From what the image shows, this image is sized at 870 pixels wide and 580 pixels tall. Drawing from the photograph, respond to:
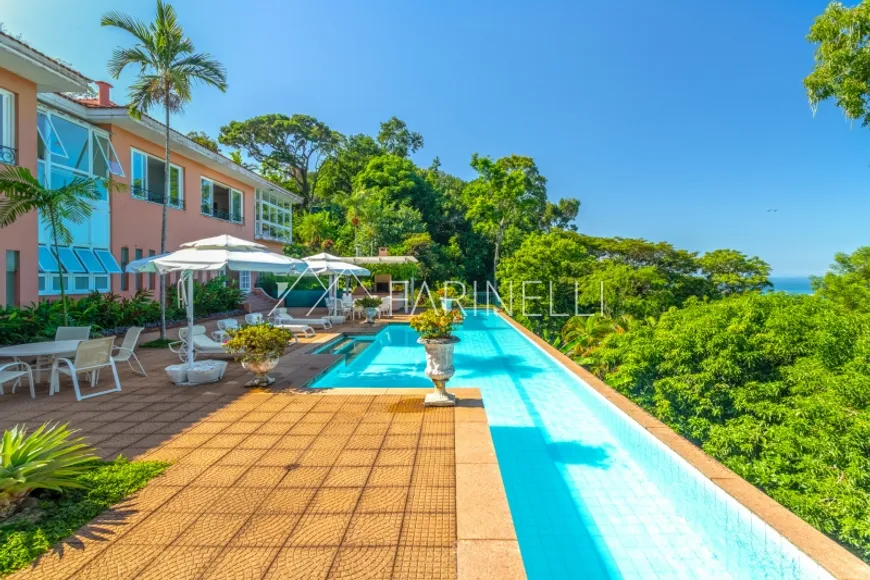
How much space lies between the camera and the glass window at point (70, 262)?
1276 cm

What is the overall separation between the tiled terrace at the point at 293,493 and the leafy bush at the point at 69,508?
11 cm

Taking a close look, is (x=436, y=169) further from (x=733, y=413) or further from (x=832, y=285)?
(x=733, y=413)

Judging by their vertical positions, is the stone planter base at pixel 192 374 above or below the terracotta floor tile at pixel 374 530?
above

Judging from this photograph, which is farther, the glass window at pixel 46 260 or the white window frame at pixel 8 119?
the glass window at pixel 46 260

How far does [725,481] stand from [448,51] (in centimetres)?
2287

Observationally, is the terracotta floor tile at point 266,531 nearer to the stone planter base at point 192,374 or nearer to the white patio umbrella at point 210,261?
the white patio umbrella at point 210,261

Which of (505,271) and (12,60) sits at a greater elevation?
(12,60)

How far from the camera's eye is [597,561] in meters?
3.96

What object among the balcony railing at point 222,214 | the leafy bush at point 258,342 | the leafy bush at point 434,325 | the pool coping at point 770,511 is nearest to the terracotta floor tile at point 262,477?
the leafy bush at point 434,325

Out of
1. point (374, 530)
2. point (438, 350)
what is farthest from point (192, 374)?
point (374, 530)

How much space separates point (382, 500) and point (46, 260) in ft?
45.5

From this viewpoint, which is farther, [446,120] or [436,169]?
[436,169]

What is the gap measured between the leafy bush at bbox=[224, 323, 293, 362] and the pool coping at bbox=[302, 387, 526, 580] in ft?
10.7

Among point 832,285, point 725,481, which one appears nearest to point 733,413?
point 725,481
